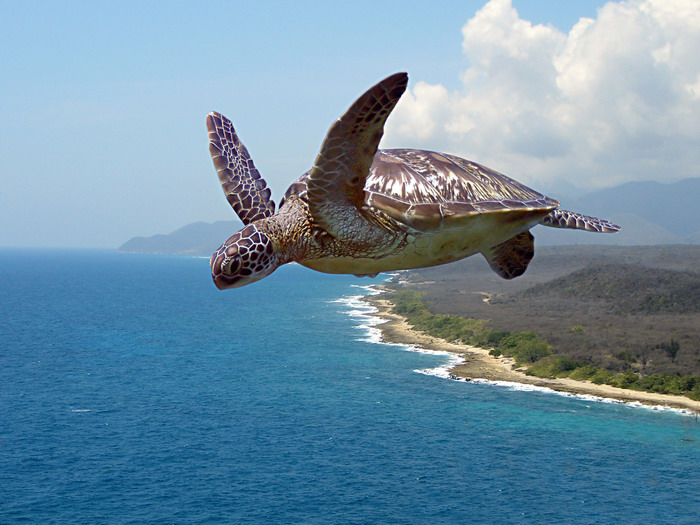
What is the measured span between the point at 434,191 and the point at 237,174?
5.44 feet

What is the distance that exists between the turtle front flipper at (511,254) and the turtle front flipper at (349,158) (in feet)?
7.29

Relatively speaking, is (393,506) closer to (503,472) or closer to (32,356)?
(503,472)

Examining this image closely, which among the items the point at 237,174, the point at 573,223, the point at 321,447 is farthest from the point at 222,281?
the point at 321,447

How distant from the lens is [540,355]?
63969mm

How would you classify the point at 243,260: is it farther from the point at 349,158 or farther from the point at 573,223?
the point at 573,223

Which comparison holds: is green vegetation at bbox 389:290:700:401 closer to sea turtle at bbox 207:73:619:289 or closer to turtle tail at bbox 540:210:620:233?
turtle tail at bbox 540:210:620:233

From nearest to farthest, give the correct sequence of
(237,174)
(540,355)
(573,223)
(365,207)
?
1. (365,207)
2. (237,174)
3. (573,223)
4. (540,355)

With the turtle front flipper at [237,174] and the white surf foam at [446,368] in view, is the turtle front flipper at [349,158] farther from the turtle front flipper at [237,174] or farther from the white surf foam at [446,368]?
the white surf foam at [446,368]

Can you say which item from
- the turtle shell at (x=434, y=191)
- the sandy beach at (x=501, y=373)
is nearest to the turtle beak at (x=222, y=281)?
the turtle shell at (x=434, y=191)

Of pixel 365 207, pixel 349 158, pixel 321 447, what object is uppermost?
Result: pixel 349 158

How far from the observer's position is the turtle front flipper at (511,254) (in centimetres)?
588

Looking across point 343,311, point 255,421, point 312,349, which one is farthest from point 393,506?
point 343,311

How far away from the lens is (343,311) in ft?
399

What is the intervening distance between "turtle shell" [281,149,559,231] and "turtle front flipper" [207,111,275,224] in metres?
0.25
